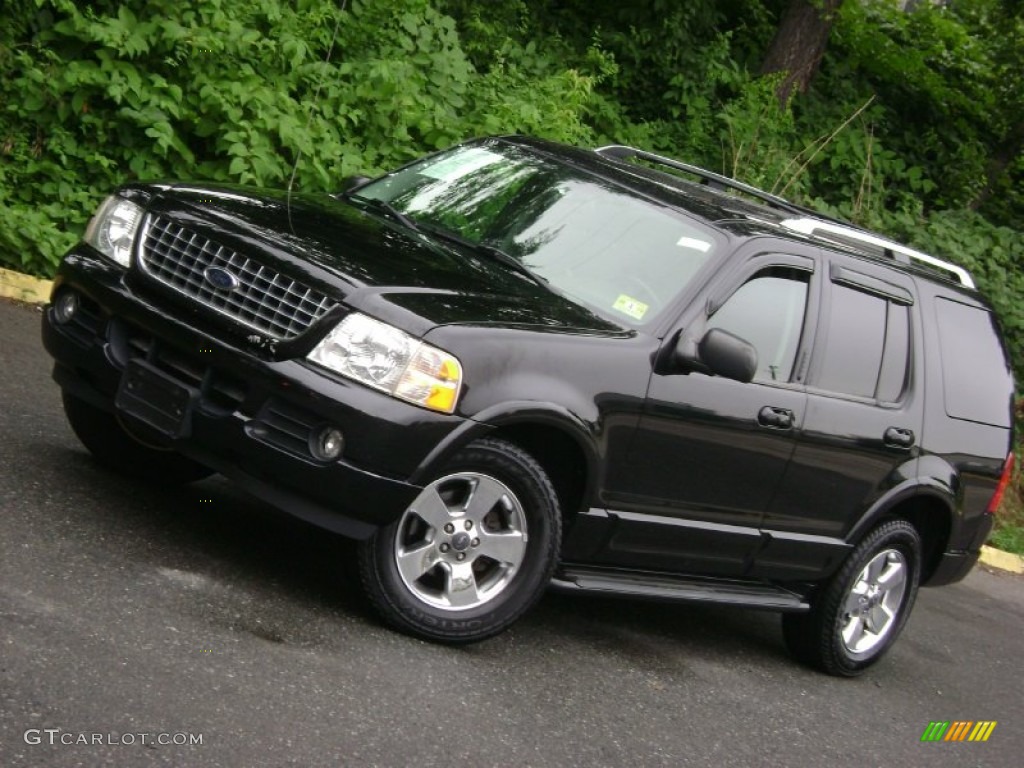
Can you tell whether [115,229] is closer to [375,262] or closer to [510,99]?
[375,262]

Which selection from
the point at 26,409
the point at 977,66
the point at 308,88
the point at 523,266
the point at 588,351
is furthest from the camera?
the point at 977,66

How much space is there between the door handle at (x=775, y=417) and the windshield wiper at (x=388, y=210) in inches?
61.4

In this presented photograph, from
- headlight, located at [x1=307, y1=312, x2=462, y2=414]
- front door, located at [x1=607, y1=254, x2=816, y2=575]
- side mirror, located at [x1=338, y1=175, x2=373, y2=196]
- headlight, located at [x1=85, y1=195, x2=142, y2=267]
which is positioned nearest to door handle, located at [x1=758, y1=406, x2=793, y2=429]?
front door, located at [x1=607, y1=254, x2=816, y2=575]

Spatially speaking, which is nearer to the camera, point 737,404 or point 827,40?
point 737,404

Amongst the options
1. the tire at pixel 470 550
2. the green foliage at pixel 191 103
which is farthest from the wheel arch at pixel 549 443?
the green foliage at pixel 191 103

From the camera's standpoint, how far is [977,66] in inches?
672

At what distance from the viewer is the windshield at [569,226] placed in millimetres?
5898

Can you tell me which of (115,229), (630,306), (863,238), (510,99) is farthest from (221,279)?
(510,99)

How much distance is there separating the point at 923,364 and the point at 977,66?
11.1 meters

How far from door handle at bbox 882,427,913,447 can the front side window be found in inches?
27.6

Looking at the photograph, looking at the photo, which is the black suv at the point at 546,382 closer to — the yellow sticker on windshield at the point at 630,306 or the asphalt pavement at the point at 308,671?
the yellow sticker on windshield at the point at 630,306

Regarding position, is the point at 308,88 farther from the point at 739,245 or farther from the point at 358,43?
the point at 739,245

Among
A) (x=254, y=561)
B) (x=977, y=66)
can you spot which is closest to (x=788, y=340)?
(x=254, y=561)

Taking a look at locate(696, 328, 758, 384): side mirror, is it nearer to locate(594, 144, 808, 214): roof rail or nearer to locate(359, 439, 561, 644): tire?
locate(359, 439, 561, 644): tire
